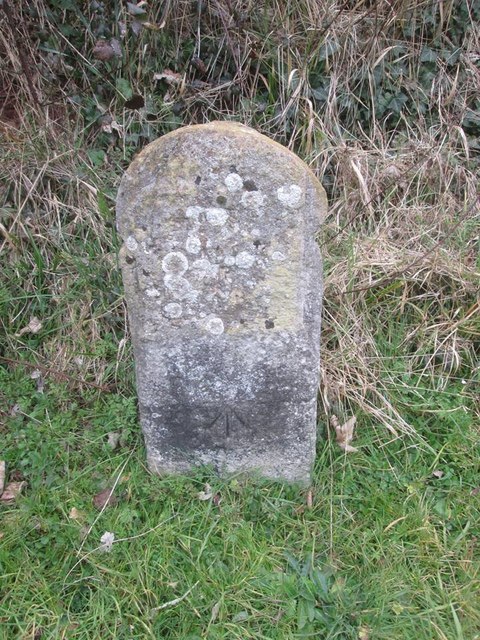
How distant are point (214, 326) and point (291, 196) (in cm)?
53

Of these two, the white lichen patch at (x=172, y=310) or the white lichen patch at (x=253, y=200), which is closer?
the white lichen patch at (x=253, y=200)

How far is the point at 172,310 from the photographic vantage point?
1.93m

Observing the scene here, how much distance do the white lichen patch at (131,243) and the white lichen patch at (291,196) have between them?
1.59ft

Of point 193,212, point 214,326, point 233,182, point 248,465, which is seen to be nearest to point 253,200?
point 233,182

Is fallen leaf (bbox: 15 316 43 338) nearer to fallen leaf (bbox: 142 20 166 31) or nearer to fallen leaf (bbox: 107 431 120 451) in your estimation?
fallen leaf (bbox: 107 431 120 451)

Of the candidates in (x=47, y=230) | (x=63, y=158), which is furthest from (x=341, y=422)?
(x=63, y=158)

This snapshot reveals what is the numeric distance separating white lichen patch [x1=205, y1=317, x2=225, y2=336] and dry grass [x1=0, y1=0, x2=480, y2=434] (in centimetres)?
86

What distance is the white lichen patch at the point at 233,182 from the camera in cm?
171

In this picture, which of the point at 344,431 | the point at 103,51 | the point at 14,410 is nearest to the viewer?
the point at 344,431

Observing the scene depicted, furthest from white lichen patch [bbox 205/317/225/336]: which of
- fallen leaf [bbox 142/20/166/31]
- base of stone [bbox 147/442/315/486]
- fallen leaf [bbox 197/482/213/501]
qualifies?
fallen leaf [bbox 142/20/166/31]

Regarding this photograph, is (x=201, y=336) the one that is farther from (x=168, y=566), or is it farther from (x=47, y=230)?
(x=47, y=230)

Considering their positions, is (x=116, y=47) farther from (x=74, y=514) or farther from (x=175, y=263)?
(x=74, y=514)

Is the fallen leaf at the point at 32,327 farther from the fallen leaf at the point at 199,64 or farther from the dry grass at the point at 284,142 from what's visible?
the fallen leaf at the point at 199,64

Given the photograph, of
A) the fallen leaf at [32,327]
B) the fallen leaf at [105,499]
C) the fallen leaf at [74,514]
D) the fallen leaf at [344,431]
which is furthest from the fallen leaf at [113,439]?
the fallen leaf at [344,431]
